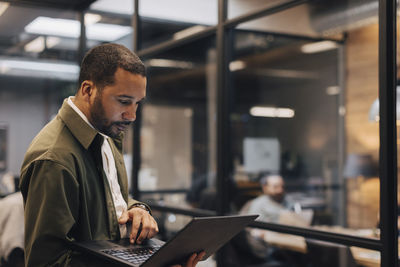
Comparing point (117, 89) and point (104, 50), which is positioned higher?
point (104, 50)

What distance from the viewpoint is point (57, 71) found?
5.25m

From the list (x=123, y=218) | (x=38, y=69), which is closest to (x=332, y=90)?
(x=38, y=69)

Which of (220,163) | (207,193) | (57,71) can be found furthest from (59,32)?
(220,163)

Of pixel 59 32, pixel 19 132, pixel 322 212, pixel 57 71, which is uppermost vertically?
pixel 59 32

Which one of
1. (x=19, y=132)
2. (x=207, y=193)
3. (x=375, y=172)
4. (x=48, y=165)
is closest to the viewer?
(x=48, y=165)

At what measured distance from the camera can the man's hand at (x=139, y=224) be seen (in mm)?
1531

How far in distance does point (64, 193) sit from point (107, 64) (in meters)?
0.39

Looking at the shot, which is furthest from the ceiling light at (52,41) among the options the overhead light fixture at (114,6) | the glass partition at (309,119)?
the glass partition at (309,119)

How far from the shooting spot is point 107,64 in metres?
1.52

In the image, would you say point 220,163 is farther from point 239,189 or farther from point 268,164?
point 268,164

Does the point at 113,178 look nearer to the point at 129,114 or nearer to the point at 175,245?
the point at 129,114

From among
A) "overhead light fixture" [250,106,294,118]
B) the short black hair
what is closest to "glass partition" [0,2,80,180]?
the short black hair

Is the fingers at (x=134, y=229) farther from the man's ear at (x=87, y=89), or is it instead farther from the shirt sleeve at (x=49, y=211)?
the man's ear at (x=87, y=89)

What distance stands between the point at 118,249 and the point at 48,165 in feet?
0.96
